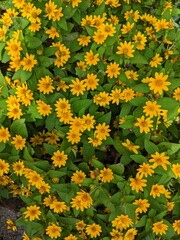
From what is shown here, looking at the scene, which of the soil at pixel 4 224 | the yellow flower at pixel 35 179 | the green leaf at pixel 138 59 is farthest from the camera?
the soil at pixel 4 224

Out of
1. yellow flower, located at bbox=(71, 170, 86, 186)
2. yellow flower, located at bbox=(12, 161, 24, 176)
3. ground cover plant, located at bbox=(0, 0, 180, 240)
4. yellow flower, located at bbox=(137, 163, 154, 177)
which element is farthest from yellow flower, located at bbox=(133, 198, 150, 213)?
yellow flower, located at bbox=(12, 161, 24, 176)

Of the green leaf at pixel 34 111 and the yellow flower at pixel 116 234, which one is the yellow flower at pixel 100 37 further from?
the yellow flower at pixel 116 234

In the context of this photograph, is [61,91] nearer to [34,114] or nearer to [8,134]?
[34,114]

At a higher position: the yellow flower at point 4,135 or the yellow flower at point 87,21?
the yellow flower at point 87,21

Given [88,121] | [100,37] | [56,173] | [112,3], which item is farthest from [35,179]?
[112,3]

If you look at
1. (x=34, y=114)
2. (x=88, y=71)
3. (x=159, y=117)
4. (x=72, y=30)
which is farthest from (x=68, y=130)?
(x=72, y=30)

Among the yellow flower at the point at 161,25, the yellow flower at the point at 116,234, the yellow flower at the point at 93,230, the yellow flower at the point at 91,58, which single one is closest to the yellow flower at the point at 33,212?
the yellow flower at the point at 93,230
